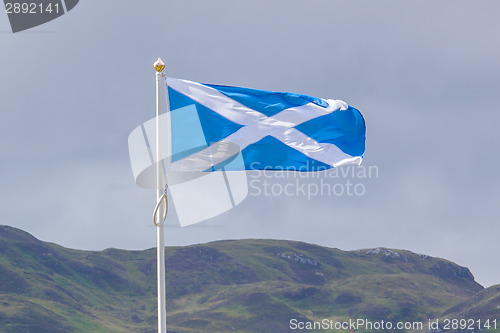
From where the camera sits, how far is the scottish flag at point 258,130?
2252 cm

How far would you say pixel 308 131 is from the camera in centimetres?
2575

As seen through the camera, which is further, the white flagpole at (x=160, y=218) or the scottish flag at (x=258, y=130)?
the scottish flag at (x=258, y=130)

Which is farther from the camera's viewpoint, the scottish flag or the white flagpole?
the scottish flag

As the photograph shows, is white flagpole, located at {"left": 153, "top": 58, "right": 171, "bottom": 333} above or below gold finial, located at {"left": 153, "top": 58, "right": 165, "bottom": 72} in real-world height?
below

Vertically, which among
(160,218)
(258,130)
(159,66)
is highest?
(159,66)

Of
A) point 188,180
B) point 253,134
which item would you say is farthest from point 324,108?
point 188,180

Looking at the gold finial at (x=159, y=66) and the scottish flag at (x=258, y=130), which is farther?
the scottish flag at (x=258, y=130)

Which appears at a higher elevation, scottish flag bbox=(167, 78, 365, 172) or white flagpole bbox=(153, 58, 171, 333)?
scottish flag bbox=(167, 78, 365, 172)

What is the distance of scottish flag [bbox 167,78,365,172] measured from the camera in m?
22.5

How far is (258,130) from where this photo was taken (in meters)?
24.7

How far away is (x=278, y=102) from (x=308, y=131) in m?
1.50

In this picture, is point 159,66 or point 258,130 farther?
point 258,130

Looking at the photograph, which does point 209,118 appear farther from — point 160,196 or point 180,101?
point 160,196

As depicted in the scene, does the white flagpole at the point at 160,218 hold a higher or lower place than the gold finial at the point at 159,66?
lower
